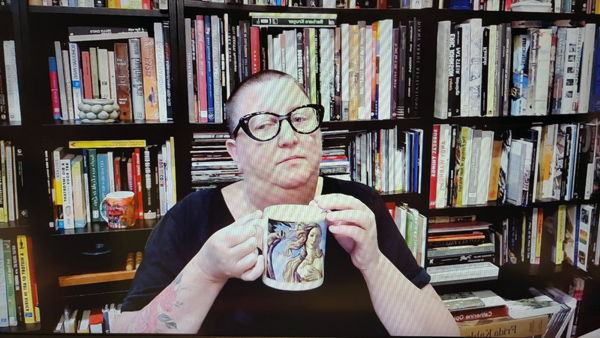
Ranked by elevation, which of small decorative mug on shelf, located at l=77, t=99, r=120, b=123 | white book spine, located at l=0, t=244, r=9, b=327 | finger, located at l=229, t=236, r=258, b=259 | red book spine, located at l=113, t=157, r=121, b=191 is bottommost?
white book spine, located at l=0, t=244, r=9, b=327

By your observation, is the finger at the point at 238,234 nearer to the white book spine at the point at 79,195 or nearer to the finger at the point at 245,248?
the finger at the point at 245,248

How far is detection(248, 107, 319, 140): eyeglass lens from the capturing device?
3.62 feet

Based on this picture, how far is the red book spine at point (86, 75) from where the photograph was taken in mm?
1330

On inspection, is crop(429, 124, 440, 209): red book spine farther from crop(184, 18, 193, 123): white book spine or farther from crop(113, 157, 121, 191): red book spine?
crop(113, 157, 121, 191): red book spine

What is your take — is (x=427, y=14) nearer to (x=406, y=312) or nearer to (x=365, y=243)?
(x=365, y=243)

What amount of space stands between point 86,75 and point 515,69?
4.25 feet

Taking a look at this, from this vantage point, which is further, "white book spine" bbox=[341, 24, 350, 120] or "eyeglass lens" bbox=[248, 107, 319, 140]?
"white book spine" bbox=[341, 24, 350, 120]

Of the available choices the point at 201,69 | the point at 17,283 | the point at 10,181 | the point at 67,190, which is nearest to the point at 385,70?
the point at 201,69

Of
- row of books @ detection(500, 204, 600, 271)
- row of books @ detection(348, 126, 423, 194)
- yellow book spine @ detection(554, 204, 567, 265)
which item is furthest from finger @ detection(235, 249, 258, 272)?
yellow book spine @ detection(554, 204, 567, 265)

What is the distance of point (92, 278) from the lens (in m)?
1.36

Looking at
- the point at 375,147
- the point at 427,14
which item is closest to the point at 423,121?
the point at 375,147

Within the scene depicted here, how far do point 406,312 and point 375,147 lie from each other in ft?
1.66

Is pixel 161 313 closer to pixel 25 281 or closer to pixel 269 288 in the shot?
pixel 269 288

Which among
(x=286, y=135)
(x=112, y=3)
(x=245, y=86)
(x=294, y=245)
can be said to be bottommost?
(x=294, y=245)
